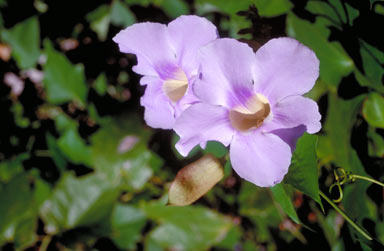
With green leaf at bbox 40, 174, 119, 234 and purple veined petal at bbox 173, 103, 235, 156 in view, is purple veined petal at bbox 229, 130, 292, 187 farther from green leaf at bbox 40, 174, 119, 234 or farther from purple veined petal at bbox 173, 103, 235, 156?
green leaf at bbox 40, 174, 119, 234

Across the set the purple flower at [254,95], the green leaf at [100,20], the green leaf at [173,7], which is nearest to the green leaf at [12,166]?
the green leaf at [100,20]

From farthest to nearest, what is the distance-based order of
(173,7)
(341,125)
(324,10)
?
(173,7) → (341,125) → (324,10)

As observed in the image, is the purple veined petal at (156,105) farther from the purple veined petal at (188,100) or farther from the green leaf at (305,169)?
the green leaf at (305,169)

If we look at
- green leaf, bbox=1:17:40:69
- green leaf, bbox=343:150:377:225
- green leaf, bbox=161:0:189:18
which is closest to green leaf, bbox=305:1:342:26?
green leaf, bbox=343:150:377:225

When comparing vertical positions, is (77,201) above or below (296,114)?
below

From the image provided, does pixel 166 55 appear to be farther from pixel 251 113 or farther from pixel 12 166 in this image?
pixel 12 166

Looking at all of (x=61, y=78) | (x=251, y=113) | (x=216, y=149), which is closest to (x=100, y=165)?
(x=61, y=78)

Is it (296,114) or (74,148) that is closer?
(296,114)
